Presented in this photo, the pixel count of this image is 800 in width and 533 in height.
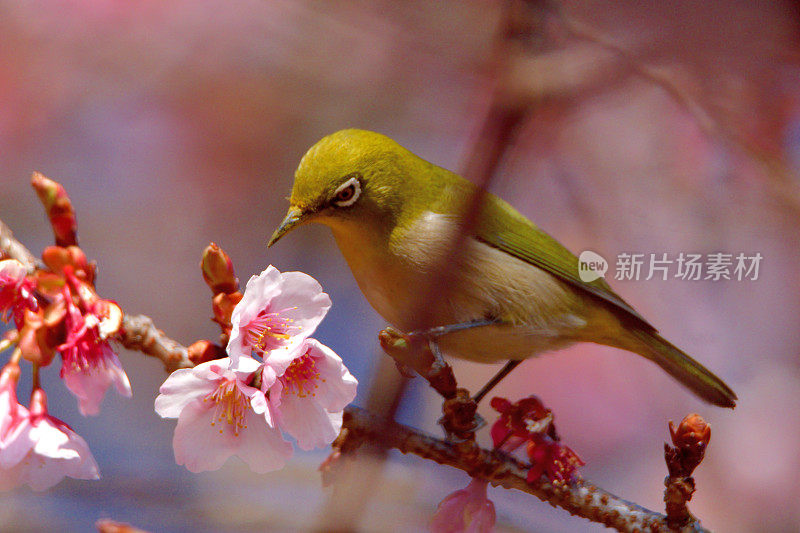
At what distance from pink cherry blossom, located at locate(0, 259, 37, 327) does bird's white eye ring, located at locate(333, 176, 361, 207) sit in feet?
0.80

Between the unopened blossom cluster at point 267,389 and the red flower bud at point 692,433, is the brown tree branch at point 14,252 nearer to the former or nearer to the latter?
the unopened blossom cluster at point 267,389

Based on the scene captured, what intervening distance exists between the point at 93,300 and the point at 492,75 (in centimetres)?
96

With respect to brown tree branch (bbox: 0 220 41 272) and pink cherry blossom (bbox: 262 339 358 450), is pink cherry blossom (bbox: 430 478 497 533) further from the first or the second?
brown tree branch (bbox: 0 220 41 272)

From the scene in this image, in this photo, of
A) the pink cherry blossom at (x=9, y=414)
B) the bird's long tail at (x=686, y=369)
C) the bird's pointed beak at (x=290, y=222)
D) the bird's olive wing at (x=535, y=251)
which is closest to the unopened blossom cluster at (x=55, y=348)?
the pink cherry blossom at (x=9, y=414)

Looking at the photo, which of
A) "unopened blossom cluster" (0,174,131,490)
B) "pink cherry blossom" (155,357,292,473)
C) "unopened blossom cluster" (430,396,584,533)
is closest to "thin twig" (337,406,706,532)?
"unopened blossom cluster" (430,396,584,533)

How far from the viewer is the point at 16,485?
1.24ft

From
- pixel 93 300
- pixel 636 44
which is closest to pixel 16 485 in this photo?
pixel 93 300

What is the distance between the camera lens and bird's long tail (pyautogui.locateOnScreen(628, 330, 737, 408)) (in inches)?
27.3

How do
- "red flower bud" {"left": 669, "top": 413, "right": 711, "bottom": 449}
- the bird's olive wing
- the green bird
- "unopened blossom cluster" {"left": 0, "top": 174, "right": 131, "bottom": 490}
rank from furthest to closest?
the bird's olive wing < the green bird < "red flower bud" {"left": 669, "top": 413, "right": 711, "bottom": 449} < "unopened blossom cluster" {"left": 0, "top": 174, "right": 131, "bottom": 490}

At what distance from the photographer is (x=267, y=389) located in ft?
1.20

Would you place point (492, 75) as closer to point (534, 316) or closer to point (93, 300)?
point (534, 316)

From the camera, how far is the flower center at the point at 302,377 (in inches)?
15.2

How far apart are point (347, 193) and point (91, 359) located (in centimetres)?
26

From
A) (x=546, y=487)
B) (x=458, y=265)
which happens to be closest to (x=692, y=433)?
(x=546, y=487)
